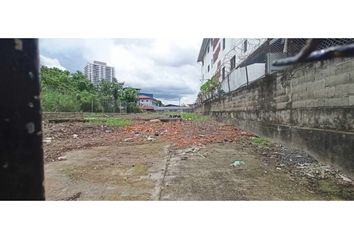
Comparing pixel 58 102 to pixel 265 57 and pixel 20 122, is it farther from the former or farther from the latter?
pixel 20 122

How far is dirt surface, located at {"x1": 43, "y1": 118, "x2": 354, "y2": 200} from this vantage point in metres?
2.29

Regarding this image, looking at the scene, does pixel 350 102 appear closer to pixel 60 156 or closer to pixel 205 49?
pixel 60 156

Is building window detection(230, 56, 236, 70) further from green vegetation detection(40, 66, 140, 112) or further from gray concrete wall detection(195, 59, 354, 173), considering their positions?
gray concrete wall detection(195, 59, 354, 173)

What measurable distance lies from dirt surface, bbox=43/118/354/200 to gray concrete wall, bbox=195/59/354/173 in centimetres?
21

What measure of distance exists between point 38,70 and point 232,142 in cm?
484

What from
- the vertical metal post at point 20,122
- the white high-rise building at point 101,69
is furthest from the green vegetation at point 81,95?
the vertical metal post at point 20,122

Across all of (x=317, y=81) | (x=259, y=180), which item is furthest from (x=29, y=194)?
(x=317, y=81)

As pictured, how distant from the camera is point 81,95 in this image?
17.6m

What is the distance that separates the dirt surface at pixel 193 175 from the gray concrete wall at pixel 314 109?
0.71ft

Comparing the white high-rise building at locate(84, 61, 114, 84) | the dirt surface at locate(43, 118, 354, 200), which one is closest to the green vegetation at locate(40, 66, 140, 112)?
the white high-rise building at locate(84, 61, 114, 84)

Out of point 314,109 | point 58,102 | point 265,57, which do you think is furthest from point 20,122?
point 58,102

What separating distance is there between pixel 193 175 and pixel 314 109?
6.35 ft

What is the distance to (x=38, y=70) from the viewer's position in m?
0.78

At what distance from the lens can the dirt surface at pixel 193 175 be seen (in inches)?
90.0
